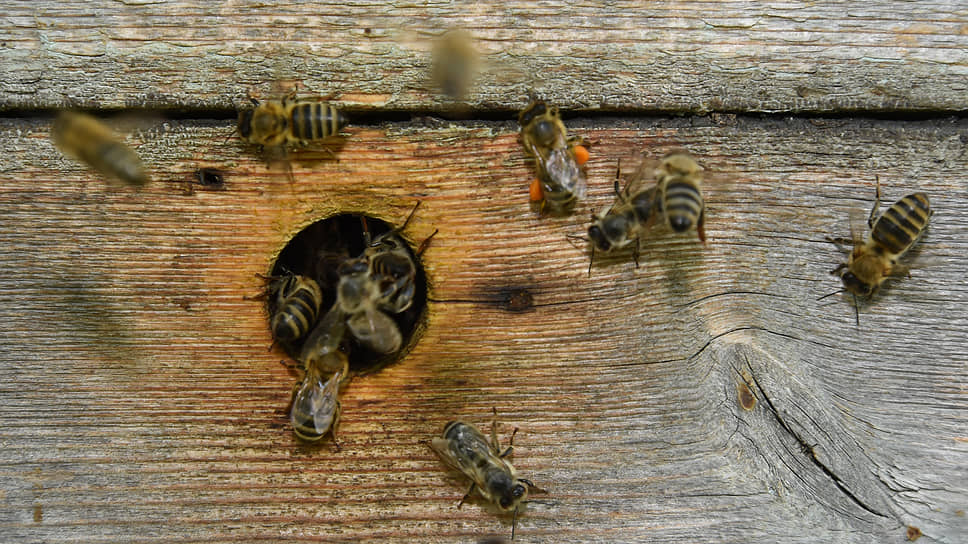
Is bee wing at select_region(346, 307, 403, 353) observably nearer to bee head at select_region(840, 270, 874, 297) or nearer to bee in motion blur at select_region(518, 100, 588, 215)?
bee in motion blur at select_region(518, 100, 588, 215)

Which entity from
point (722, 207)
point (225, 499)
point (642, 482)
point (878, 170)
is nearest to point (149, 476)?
point (225, 499)

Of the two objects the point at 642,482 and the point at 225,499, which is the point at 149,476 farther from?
the point at 642,482

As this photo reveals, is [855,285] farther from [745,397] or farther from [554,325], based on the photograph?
[554,325]

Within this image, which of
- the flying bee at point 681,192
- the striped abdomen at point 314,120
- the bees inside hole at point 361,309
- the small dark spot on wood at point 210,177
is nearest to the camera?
the striped abdomen at point 314,120

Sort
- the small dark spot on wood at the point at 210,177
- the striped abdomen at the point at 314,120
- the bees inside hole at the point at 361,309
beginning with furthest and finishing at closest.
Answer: the bees inside hole at the point at 361,309 < the small dark spot on wood at the point at 210,177 < the striped abdomen at the point at 314,120

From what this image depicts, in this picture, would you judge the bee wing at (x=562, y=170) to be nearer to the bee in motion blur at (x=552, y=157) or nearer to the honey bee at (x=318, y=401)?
the bee in motion blur at (x=552, y=157)

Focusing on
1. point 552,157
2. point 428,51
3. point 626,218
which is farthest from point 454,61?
point 626,218

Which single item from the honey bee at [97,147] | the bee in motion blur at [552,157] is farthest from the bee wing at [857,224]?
the honey bee at [97,147]
